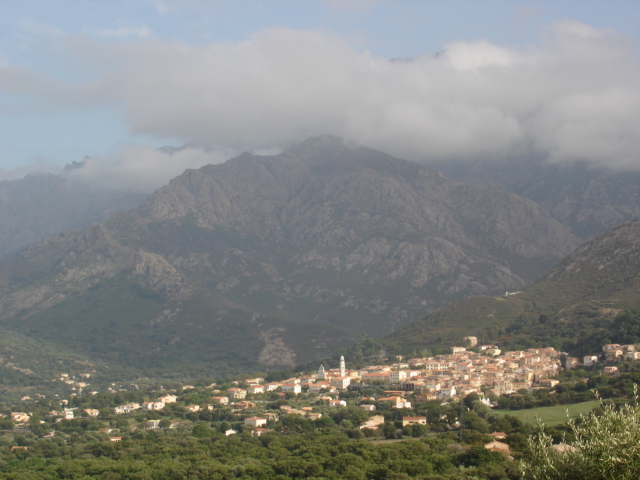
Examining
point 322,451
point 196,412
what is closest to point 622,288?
point 196,412

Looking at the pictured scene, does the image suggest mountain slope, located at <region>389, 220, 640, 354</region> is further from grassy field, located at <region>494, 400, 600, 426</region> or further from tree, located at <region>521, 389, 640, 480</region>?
tree, located at <region>521, 389, 640, 480</region>

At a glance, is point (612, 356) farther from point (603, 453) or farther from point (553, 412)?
point (603, 453)

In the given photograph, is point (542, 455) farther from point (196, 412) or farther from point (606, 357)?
point (606, 357)

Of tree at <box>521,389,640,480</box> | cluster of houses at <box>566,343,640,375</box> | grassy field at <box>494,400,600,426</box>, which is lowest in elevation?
grassy field at <box>494,400,600,426</box>

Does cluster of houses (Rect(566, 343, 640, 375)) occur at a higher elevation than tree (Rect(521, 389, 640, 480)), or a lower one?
lower

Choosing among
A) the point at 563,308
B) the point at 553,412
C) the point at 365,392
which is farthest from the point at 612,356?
the point at 563,308

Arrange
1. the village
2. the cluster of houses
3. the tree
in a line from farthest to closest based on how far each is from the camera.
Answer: the cluster of houses < the village < the tree

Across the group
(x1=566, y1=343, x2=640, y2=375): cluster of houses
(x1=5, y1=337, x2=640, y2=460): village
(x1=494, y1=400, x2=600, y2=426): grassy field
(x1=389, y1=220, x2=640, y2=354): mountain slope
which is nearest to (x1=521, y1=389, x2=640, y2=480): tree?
(x1=494, y1=400, x2=600, y2=426): grassy field
